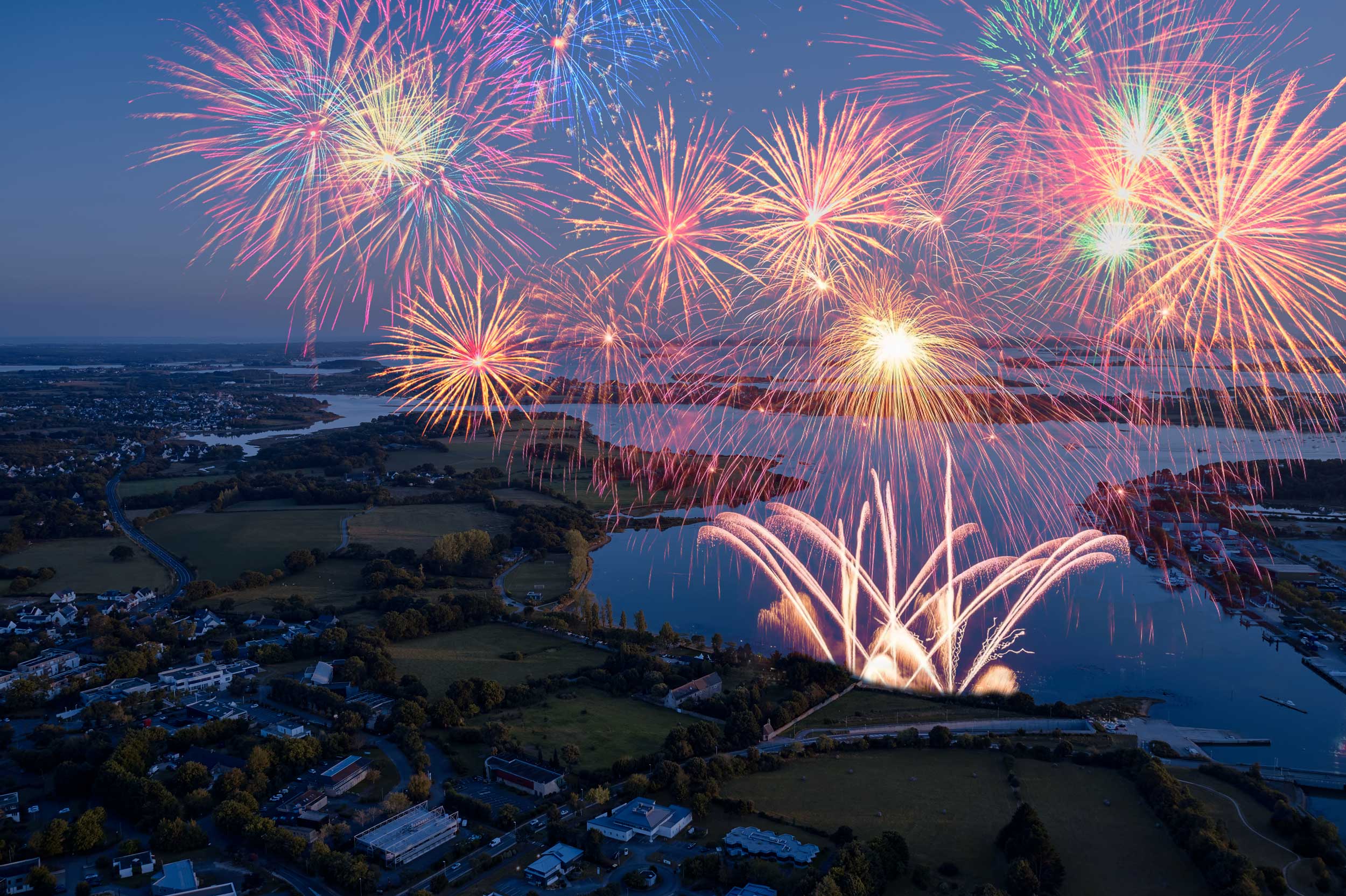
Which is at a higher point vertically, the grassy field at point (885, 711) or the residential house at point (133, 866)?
the grassy field at point (885, 711)

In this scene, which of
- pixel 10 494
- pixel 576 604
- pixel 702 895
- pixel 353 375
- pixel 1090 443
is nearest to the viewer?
pixel 702 895

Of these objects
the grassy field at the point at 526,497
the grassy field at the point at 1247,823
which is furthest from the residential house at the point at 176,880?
the grassy field at the point at 526,497

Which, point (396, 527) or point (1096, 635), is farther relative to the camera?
point (396, 527)

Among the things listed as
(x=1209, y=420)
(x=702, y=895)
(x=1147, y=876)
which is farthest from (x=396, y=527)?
(x=1209, y=420)

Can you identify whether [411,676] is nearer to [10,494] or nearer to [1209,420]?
[10,494]

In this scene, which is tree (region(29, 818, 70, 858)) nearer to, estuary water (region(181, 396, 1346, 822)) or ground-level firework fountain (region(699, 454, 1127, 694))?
estuary water (region(181, 396, 1346, 822))

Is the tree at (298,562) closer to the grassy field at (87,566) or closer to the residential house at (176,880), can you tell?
the grassy field at (87,566)

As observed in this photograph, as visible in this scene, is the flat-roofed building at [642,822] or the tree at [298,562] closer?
the flat-roofed building at [642,822]
